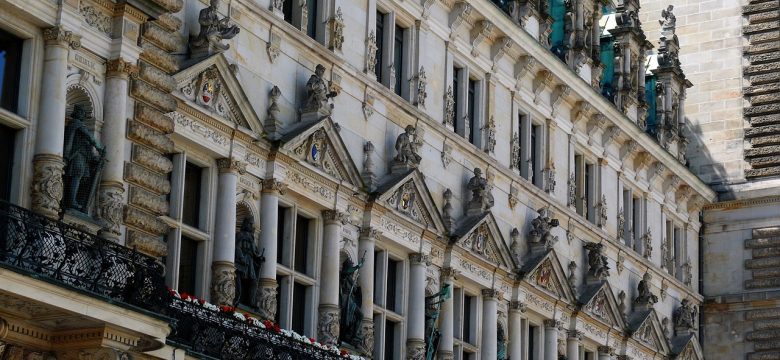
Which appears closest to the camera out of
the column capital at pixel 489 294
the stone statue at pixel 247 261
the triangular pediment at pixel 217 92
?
the triangular pediment at pixel 217 92

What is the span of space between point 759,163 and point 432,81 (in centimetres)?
1754

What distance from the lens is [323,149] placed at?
3294cm

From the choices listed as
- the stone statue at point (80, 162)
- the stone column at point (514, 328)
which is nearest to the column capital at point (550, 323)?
the stone column at point (514, 328)

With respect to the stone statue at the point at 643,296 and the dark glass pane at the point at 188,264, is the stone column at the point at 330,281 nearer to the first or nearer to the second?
the dark glass pane at the point at 188,264

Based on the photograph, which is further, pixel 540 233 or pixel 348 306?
pixel 540 233

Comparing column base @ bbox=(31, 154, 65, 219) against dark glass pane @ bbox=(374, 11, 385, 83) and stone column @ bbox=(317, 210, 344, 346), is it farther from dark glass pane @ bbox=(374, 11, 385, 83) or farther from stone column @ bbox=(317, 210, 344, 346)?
dark glass pane @ bbox=(374, 11, 385, 83)

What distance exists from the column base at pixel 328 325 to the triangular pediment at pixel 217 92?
138 inches

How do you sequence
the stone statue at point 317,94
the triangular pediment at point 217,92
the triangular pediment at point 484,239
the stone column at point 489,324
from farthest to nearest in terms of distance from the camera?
the stone column at point 489,324 < the triangular pediment at point 484,239 < the stone statue at point 317,94 < the triangular pediment at point 217,92

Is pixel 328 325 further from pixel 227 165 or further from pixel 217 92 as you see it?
pixel 217 92

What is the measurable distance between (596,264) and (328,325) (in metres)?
12.0

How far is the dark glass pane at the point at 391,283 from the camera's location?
35.9 metres

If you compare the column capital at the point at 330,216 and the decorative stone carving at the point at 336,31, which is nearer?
the column capital at the point at 330,216

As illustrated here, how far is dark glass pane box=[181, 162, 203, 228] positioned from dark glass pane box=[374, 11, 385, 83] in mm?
6289

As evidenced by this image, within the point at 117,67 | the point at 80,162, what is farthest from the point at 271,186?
the point at 80,162
